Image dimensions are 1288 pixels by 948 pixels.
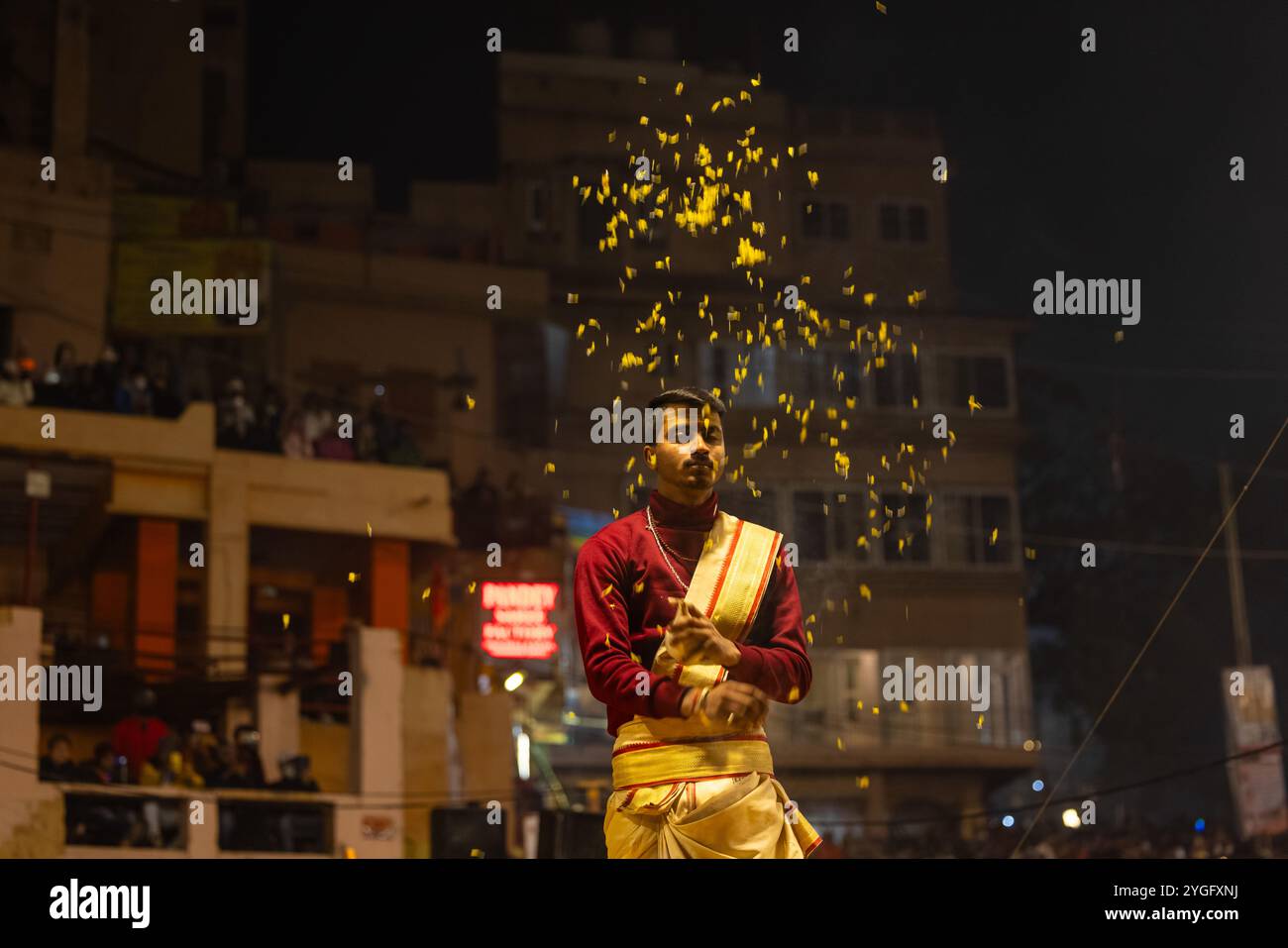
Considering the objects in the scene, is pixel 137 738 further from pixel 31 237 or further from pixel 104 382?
pixel 31 237

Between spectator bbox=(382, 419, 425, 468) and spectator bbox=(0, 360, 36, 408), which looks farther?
spectator bbox=(382, 419, 425, 468)

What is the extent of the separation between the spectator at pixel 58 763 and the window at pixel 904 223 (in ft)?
23.5

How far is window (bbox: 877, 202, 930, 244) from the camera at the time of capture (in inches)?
549

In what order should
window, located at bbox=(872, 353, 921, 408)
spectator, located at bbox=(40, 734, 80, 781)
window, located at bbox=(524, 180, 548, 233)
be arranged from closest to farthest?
spectator, located at bbox=(40, 734, 80, 781)
window, located at bbox=(872, 353, 921, 408)
window, located at bbox=(524, 180, 548, 233)

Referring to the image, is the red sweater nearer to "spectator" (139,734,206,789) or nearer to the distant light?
"spectator" (139,734,206,789)

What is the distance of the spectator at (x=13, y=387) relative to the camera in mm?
Result: 12008

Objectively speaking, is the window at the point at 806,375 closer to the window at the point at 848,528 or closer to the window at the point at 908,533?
the window at the point at 848,528

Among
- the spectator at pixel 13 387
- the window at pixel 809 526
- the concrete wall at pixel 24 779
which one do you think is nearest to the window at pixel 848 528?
the window at pixel 809 526

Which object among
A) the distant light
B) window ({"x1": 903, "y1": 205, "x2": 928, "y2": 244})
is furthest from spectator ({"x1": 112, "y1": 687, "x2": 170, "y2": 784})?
window ({"x1": 903, "y1": 205, "x2": 928, "y2": 244})

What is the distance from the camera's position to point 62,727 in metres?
12.4

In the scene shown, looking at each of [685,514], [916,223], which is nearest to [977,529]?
[916,223]

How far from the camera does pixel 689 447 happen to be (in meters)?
3.65

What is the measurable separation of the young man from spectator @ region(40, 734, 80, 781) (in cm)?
836
